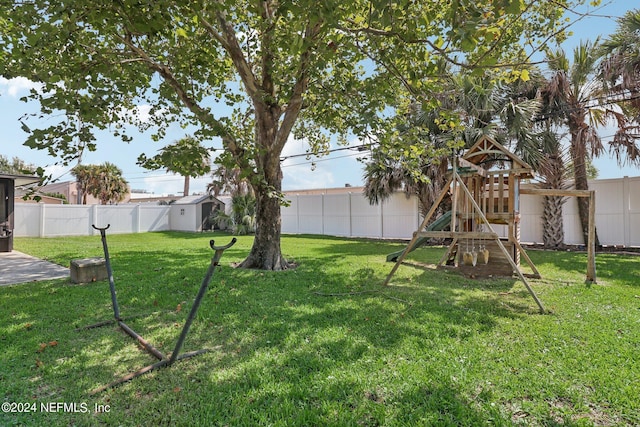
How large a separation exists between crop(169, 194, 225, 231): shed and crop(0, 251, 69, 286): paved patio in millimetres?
11220

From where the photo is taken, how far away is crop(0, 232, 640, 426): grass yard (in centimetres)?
220

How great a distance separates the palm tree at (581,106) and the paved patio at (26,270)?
43.6ft

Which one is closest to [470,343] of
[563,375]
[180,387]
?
[563,375]

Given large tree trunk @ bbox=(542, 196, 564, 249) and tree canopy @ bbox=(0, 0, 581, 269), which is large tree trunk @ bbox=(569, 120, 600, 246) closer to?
large tree trunk @ bbox=(542, 196, 564, 249)

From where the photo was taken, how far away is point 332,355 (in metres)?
2.99

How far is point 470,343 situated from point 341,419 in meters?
1.78

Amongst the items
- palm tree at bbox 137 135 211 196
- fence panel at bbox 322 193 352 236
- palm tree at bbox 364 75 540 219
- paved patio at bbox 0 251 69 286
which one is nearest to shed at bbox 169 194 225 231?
fence panel at bbox 322 193 352 236

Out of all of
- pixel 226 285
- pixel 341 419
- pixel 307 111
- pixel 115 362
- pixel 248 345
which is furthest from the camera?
pixel 307 111

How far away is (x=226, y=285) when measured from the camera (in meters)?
5.64

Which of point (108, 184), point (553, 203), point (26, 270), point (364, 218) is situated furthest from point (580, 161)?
point (108, 184)

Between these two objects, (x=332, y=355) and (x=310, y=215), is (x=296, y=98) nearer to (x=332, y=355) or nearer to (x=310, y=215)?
(x=332, y=355)

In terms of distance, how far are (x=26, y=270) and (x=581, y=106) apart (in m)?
14.8

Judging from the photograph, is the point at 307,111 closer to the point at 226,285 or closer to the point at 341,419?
the point at 226,285

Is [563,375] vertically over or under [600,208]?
under
